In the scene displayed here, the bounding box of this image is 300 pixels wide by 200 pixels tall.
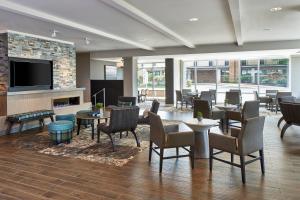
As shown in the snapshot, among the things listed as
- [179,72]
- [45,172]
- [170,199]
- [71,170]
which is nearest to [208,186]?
[170,199]

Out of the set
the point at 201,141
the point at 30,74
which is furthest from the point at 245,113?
the point at 30,74

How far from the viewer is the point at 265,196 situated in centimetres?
302

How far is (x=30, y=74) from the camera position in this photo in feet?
25.0

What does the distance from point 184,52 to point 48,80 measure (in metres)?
5.43

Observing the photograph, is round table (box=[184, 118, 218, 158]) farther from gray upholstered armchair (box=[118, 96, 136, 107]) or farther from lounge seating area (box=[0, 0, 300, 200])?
gray upholstered armchair (box=[118, 96, 136, 107])

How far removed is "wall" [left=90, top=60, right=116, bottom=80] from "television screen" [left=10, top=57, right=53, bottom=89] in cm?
406

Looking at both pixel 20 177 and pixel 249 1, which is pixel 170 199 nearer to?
pixel 20 177

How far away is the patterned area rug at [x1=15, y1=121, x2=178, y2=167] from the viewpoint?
4.56m

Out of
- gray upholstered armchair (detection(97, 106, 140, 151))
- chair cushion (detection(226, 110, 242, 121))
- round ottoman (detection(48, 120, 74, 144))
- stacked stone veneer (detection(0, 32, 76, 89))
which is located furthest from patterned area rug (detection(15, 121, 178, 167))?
stacked stone veneer (detection(0, 32, 76, 89))

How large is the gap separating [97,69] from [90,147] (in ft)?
26.9

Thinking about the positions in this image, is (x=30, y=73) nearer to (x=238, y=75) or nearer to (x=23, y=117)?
(x=23, y=117)

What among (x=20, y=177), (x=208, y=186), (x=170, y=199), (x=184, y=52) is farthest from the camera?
(x=184, y=52)

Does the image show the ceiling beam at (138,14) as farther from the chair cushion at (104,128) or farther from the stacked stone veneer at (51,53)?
the stacked stone veneer at (51,53)

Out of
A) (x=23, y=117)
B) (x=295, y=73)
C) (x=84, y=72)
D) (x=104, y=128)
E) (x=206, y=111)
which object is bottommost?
(x=104, y=128)
